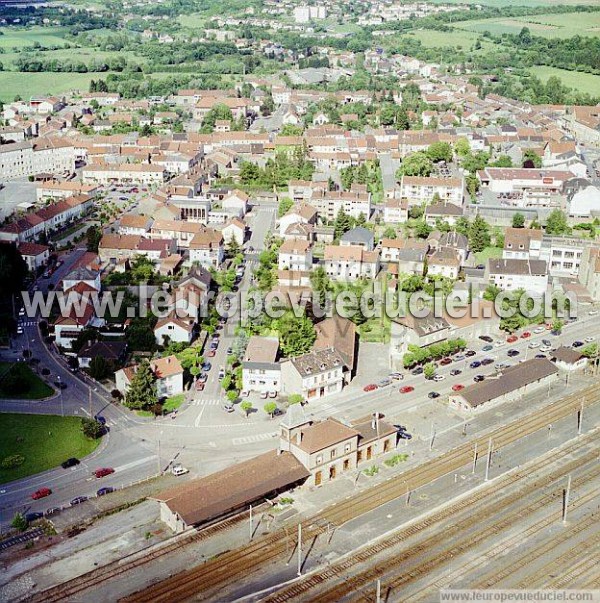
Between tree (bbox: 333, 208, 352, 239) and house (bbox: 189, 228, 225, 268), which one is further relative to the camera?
tree (bbox: 333, 208, 352, 239)

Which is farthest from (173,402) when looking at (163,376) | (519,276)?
(519,276)

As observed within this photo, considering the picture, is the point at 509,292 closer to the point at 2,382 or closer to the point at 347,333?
the point at 347,333

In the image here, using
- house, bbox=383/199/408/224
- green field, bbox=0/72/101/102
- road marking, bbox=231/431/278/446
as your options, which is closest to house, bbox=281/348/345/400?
road marking, bbox=231/431/278/446

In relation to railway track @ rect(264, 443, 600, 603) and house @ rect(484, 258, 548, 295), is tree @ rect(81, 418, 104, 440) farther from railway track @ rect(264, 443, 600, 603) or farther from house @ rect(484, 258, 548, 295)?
house @ rect(484, 258, 548, 295)

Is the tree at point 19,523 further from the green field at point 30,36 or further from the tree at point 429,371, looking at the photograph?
the green field at point 30,36

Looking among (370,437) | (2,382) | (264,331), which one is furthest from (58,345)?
(370,437)

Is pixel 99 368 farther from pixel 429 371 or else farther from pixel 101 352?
pixel 429 371

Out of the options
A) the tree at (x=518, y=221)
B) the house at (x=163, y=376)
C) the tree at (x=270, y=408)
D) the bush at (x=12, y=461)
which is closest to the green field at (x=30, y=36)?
the tree at (x=518, y=221)
